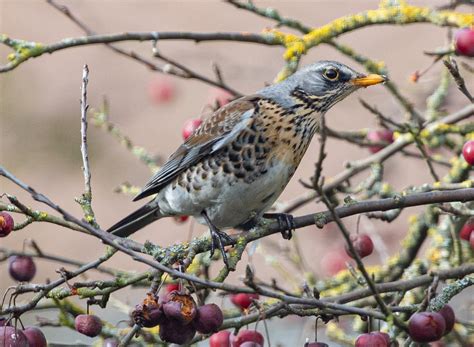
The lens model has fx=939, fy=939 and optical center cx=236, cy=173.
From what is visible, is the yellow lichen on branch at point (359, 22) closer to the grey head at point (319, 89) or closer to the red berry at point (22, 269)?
the grey head at point (319, 89)

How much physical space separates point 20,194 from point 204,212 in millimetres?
2887

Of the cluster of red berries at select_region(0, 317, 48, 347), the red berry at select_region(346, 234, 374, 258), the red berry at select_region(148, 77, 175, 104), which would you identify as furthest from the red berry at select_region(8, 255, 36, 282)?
the red berry at select_region(148, 77, 175, 104)

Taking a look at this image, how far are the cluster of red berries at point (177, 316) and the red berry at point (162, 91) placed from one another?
2911 millimetres

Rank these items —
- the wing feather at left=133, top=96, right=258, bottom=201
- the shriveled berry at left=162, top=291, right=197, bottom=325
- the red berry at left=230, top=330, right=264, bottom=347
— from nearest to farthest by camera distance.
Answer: the shriveled berry at left=162, top=291, right=197, bottom=325 → the red berry at left=230, top=330, right=264, bottom=347 → the wing feather at left=133, top=96, right=258, bottom=201

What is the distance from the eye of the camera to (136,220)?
3180 mm

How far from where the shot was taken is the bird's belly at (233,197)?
114 inches

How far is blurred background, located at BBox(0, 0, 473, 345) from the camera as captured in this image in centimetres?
481

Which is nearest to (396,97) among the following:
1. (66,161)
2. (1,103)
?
(66,161)

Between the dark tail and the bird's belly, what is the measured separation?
0.55 feet

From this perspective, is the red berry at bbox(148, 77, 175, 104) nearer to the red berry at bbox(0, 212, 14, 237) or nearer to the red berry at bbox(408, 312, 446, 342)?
the red berry at bbox(0, 212, 14, 237)

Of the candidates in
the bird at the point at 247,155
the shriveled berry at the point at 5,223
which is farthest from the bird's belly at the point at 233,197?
the shriveled berry at the point at 5,223

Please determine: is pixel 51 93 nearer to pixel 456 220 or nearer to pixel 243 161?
pixel 243 161

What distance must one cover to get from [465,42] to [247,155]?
74 cm

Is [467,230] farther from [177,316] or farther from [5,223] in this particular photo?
[5,223]
